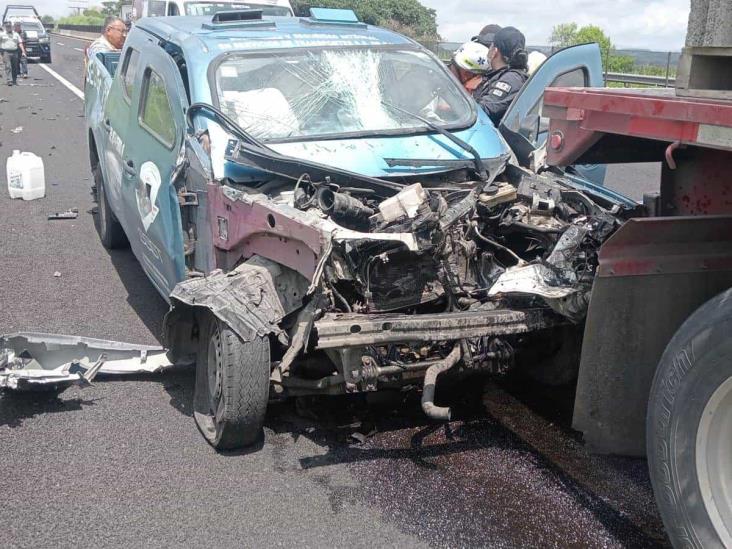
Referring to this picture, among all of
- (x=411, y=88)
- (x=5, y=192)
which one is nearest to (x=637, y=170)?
(x=411, y=88)

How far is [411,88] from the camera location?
5340 millimetres

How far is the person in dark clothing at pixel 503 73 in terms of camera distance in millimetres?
6137

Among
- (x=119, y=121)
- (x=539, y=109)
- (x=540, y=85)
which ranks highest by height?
(x=540, y=85)

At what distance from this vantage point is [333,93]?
507 centimetres

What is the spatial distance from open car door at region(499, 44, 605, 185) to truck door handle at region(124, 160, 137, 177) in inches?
95.8

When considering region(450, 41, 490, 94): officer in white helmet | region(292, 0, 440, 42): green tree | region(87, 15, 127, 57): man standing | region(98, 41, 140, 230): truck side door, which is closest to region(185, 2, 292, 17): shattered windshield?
region(87, 15, 127, 57): man standing

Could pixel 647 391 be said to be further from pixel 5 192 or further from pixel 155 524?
pixel 5 192

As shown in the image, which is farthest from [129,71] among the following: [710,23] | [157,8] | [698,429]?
[157,8]

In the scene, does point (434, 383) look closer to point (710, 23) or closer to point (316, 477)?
point (316, 477)

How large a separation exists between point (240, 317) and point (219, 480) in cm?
74

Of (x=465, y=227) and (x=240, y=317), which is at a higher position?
(x=465, y=227)

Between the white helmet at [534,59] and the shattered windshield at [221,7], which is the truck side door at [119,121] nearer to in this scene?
the white helmet at [534,59]

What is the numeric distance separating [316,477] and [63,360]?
1643mm

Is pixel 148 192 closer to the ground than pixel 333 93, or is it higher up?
closer to the ground
